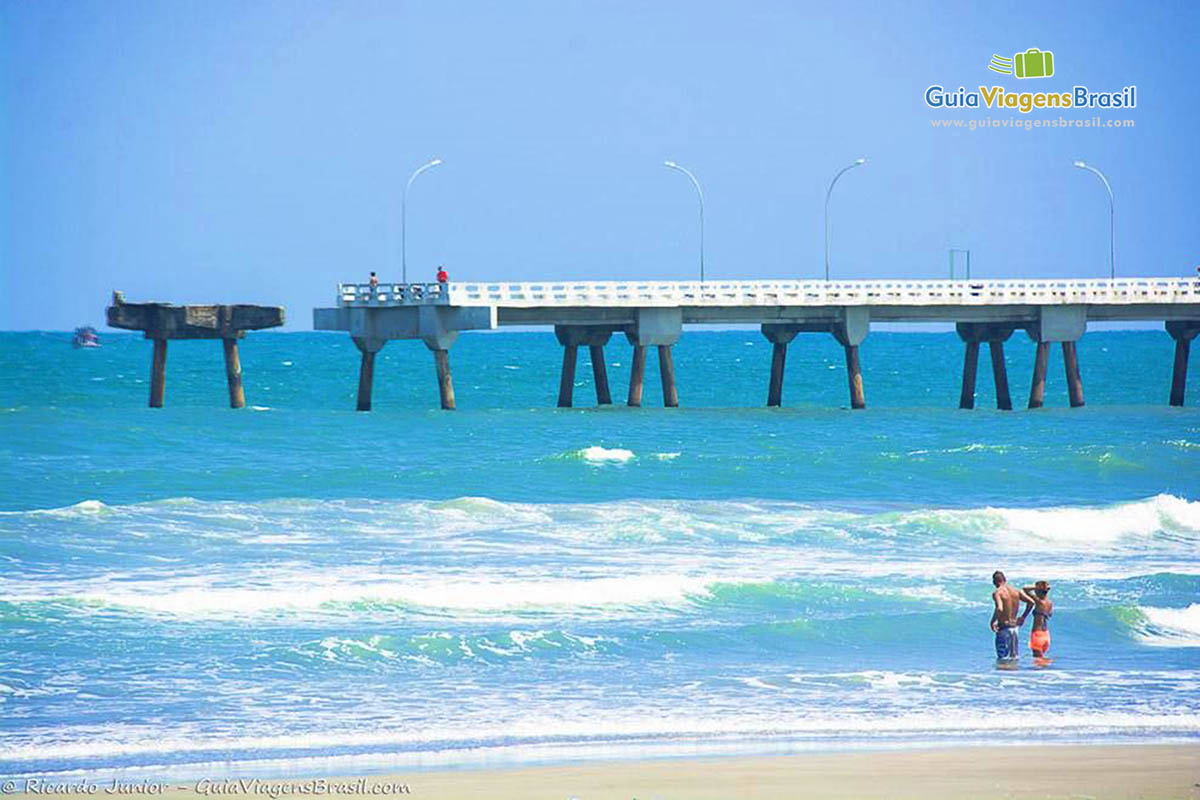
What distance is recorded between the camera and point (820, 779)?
564 inches

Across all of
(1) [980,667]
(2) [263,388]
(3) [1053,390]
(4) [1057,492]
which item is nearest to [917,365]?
(3) [1053,390]

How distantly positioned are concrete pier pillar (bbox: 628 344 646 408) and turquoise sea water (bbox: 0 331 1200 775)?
316 centimetres

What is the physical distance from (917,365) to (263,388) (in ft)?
202

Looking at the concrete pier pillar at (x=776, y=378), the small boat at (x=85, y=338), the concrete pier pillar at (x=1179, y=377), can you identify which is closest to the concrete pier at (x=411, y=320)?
the concrete pier pillar at (x=776, y=378)

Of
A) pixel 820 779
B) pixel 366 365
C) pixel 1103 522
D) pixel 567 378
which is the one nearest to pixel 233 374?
pixel 366 365

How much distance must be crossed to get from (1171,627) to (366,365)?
37.9 meters

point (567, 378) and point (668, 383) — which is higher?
point (567, 378)

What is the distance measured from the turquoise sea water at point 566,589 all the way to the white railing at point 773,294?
12.2 ft

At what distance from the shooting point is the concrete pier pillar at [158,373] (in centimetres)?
5616

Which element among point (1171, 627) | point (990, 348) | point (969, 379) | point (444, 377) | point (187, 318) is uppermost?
point (187, 318)

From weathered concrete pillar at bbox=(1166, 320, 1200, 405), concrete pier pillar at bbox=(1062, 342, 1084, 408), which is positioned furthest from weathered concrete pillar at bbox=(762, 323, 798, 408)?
weathered concrete pillar at bbox=(1166, 320, 1200, 405)

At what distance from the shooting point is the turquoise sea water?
650 inches

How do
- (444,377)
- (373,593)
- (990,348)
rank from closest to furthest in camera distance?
(373,593), (444,377), (990,348)

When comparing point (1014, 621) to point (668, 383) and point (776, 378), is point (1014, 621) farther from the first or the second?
point (776, 378)
